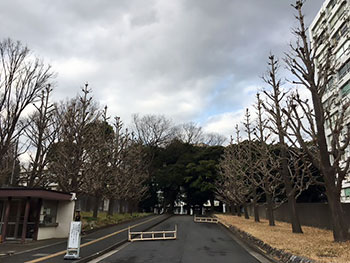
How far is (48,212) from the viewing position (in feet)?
53.1

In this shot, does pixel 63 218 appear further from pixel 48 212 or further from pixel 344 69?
pixel 344 69

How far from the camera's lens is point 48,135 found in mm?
22375

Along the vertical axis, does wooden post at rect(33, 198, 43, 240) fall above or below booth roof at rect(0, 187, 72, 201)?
below

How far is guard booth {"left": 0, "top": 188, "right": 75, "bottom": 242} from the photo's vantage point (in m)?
14.1

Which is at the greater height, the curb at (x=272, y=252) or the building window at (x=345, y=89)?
the building window at (x=345, y=89)

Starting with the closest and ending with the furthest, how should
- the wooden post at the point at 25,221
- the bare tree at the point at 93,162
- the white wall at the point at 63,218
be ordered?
the wooden post at the point at 25,221 → the white wall at the point at 63,218 → the bare tree at the point at 93,162

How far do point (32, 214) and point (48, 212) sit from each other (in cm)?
110

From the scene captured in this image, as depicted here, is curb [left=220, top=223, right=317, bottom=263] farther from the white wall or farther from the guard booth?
the white wall

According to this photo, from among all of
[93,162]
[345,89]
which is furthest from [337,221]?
[345,89]

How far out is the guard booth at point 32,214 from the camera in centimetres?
1412

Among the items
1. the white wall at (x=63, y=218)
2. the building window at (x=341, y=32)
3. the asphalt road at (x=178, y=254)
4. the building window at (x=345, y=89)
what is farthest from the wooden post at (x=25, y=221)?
the building window at (x=341, y=32)

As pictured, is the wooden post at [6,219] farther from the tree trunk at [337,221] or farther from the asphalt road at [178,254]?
the tree trunk at [337,221]

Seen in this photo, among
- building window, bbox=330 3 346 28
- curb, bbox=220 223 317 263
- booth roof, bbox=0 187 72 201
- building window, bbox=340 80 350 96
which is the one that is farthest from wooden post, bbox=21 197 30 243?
building window, bbox=330 3 346 28

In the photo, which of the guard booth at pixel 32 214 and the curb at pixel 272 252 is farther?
the guard booth at pixel 32 214
